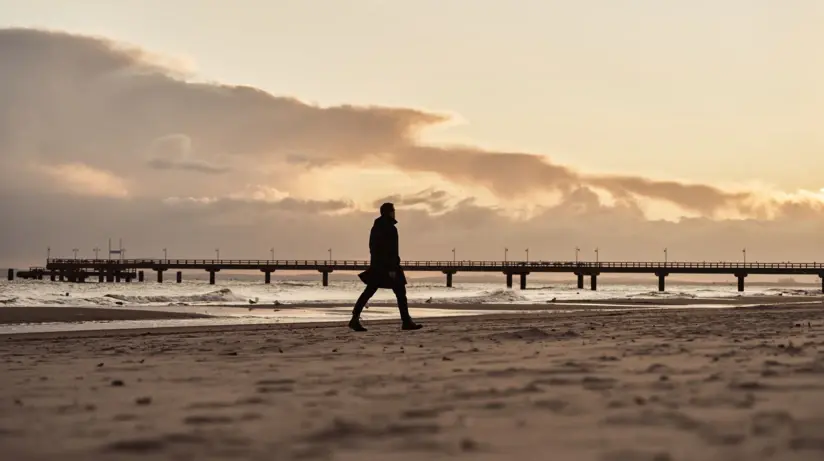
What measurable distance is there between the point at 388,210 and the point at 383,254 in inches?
26.9

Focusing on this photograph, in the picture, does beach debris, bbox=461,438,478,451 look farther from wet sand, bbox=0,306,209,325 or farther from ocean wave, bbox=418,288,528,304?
ocean wave, bbox=418,288,528,304

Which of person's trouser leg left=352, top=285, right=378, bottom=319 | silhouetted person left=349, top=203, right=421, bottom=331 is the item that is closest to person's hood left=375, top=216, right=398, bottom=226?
silhouetted person left=349, top=203, right=421, bottom=331

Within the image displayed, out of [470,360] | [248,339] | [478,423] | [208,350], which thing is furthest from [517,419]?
[248,339]

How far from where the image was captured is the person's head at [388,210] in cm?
1316

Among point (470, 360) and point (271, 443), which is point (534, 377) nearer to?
point (470, 360)

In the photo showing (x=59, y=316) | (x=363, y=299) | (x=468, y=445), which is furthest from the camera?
(x=59, y=316)

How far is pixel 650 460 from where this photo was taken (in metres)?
3.58

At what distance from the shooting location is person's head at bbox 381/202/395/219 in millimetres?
13164

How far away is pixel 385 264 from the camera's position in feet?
42.8

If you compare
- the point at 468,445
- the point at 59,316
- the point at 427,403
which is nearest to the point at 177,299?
the point at 59,316

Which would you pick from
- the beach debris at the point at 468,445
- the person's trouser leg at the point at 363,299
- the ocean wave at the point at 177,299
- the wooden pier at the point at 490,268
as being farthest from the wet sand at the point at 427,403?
the wooden pier at the point at 490,268

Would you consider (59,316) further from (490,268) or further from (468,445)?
(490,268)

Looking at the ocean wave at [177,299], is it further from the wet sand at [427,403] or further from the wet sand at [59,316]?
the wet sand at [427,403]

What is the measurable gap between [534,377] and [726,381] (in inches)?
51.0
